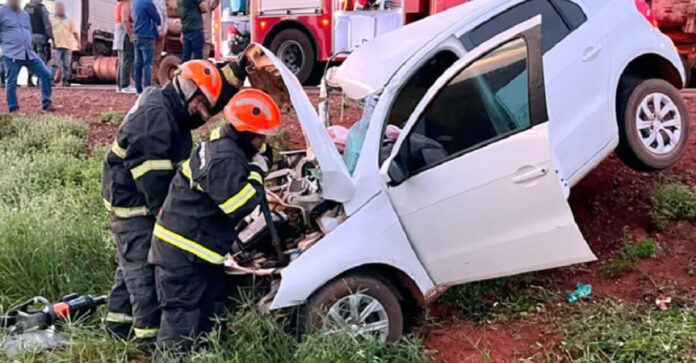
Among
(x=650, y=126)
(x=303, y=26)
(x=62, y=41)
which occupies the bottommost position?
(x=650, y=126)

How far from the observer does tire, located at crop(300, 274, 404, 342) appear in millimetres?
3791

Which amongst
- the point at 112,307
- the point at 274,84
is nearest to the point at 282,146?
the point at 274,84

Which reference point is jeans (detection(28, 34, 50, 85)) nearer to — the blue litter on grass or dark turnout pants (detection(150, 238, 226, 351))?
dark turnout pants (detection(150, 238, 226, 351))

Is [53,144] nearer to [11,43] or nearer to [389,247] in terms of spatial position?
[11,43]

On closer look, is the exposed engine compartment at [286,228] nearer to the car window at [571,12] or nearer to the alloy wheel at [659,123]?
the car window at [571,12]

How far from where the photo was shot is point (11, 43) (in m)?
9.64

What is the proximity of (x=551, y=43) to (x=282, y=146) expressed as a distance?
2.98 meters

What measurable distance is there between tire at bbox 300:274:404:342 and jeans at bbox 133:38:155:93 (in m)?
7.55

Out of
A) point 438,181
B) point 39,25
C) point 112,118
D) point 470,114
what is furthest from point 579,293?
point 39,25

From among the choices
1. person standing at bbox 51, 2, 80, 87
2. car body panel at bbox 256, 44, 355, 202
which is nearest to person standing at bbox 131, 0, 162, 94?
person standing at bbox 51, 2, 80, 87

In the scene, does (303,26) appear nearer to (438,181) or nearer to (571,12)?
(571,12)

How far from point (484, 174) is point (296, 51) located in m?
8.58

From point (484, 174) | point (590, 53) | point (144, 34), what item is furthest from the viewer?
point (144, 34)

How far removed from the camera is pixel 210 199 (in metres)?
3.84
